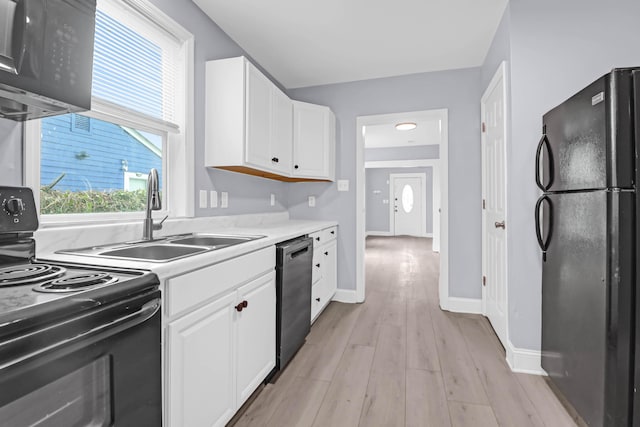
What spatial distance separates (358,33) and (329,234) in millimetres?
1818

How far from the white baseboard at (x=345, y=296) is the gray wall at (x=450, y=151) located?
6 centimetres

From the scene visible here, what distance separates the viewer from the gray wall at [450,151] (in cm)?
319

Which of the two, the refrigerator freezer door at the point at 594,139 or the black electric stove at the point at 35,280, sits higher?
the refrigerator freezer door at the point at 594,139

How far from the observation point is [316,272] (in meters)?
2.77

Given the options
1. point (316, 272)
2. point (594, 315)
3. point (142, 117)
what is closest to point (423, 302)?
point (316, 272)

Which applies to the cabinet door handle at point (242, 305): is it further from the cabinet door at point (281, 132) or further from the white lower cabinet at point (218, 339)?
the cabinet door at point (281, 132)

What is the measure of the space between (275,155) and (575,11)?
2309 mm

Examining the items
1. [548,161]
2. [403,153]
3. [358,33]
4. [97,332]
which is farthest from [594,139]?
[403,153]

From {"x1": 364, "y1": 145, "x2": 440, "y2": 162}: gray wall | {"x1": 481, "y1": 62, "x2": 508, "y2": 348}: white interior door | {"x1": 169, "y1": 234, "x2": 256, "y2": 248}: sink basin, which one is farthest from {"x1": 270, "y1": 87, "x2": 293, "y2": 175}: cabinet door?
{"x1": 364, "y1": 145, "x2": 440, "y2": 162}: gray wall

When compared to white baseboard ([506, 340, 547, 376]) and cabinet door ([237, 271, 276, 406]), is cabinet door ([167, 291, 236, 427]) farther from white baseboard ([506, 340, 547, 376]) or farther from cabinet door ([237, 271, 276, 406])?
white baseboard ([506, 340, 547, 376])

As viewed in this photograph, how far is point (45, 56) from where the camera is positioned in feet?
3.15

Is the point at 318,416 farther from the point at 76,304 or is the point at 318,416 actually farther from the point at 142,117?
the point at 142,117

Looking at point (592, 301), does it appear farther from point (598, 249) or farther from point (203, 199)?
point (203, 199)

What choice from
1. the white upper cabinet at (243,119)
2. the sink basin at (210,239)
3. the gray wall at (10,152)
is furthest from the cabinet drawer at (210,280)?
the white upper cabinet at (243,119)
